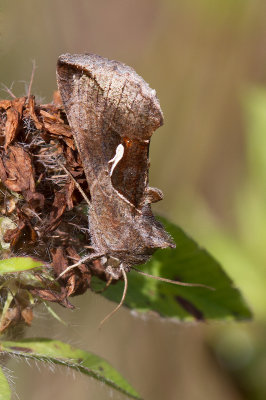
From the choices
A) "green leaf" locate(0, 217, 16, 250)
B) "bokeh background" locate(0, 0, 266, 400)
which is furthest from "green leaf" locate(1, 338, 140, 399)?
"bokeh background" locate(0, 0, 266, 400)

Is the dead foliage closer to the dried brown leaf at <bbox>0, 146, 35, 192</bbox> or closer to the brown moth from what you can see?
the dried brown leaf at <bbox>0, 146, 35, 192</bbox>

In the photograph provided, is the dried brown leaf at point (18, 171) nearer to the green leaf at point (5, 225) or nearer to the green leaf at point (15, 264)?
the green leaf at point (5, 225)

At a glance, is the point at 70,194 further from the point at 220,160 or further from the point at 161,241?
the point at 220,160

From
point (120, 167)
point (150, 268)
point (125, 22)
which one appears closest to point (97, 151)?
point (120, 167)

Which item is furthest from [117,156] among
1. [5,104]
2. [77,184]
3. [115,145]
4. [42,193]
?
[5,104]

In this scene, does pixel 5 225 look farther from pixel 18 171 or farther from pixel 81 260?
pixel 81 260
